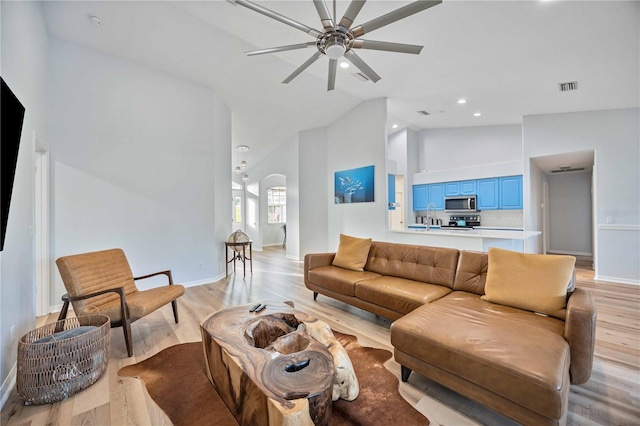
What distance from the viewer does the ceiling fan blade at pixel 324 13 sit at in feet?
6.11

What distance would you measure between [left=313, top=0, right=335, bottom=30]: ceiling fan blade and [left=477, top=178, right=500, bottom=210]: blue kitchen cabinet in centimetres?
570

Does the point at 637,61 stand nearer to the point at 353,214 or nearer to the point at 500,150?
the point at 500,150

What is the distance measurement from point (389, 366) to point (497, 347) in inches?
34.9

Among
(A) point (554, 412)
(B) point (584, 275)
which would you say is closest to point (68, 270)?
(A) point (554, 412)

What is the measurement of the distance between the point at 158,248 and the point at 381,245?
3.34 m

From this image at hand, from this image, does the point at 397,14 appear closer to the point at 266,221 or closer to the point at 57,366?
the point at 57,366

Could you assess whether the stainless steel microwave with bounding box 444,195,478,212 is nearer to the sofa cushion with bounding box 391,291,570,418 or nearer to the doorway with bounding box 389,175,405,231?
the doorway with bounding box 389,175,405,231

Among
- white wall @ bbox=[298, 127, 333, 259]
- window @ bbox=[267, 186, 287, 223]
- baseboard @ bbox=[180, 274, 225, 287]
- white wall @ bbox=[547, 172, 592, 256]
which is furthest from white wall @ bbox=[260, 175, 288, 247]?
white wall @ bbox=[547, 172, 592, 256]

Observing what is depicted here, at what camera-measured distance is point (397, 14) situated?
1924 millimetres

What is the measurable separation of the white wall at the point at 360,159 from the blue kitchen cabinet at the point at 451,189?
282 cm

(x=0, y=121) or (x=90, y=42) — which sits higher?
(x=90, y=42)

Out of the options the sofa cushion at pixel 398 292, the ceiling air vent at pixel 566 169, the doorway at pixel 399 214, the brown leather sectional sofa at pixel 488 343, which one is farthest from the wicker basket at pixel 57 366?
the ceiling air vent at pixel 566 169

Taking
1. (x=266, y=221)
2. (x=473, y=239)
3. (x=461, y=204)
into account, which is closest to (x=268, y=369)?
(x=473, y=239)

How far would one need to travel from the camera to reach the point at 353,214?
5566 millimetres
